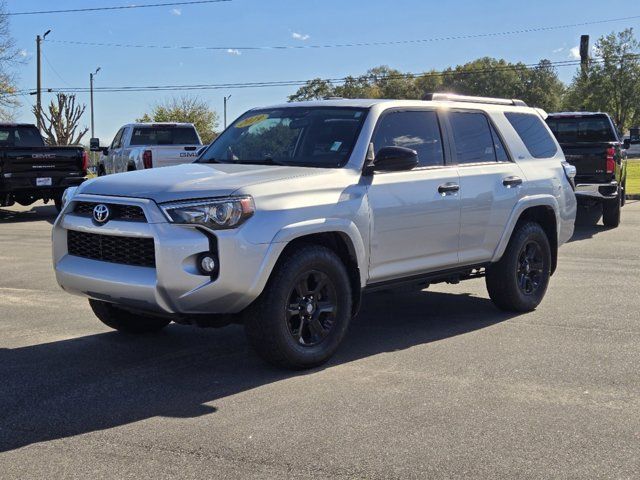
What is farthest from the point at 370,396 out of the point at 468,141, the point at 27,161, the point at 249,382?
the point at 27,161

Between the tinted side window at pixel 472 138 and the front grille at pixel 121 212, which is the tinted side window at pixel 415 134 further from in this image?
the front grille at pixel 121 212

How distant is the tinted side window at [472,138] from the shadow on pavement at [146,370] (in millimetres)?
1452

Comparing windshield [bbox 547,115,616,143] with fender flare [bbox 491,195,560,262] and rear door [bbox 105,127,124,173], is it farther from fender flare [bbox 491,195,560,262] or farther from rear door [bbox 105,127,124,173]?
rear door [bbox 105,127,124,173]

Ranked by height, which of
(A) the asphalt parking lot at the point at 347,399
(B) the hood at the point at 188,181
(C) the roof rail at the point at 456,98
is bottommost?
(A) the asphalt parking lot at the point at 347,399

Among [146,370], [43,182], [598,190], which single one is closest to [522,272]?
[146,370]

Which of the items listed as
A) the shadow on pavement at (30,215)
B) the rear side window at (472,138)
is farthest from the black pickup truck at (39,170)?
the rear side window at (472,138)

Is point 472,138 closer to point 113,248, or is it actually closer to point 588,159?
point 113,248

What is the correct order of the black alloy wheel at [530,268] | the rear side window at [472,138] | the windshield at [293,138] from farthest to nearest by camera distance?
1. the black alloy wheel at [530,268]
2. the rear side window at [472,138]
3. the windshield at [293,138]

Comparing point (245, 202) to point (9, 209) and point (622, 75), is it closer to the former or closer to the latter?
point (9, 209)

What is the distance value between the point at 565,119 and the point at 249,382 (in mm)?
11517

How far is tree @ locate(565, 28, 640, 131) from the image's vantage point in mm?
62812

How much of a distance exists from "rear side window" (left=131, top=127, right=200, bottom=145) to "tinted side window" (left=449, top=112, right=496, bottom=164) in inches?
451

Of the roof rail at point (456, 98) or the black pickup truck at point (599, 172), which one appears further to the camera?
the black pickup truck at point (599, 172)

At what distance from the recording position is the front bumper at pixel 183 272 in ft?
14.9
